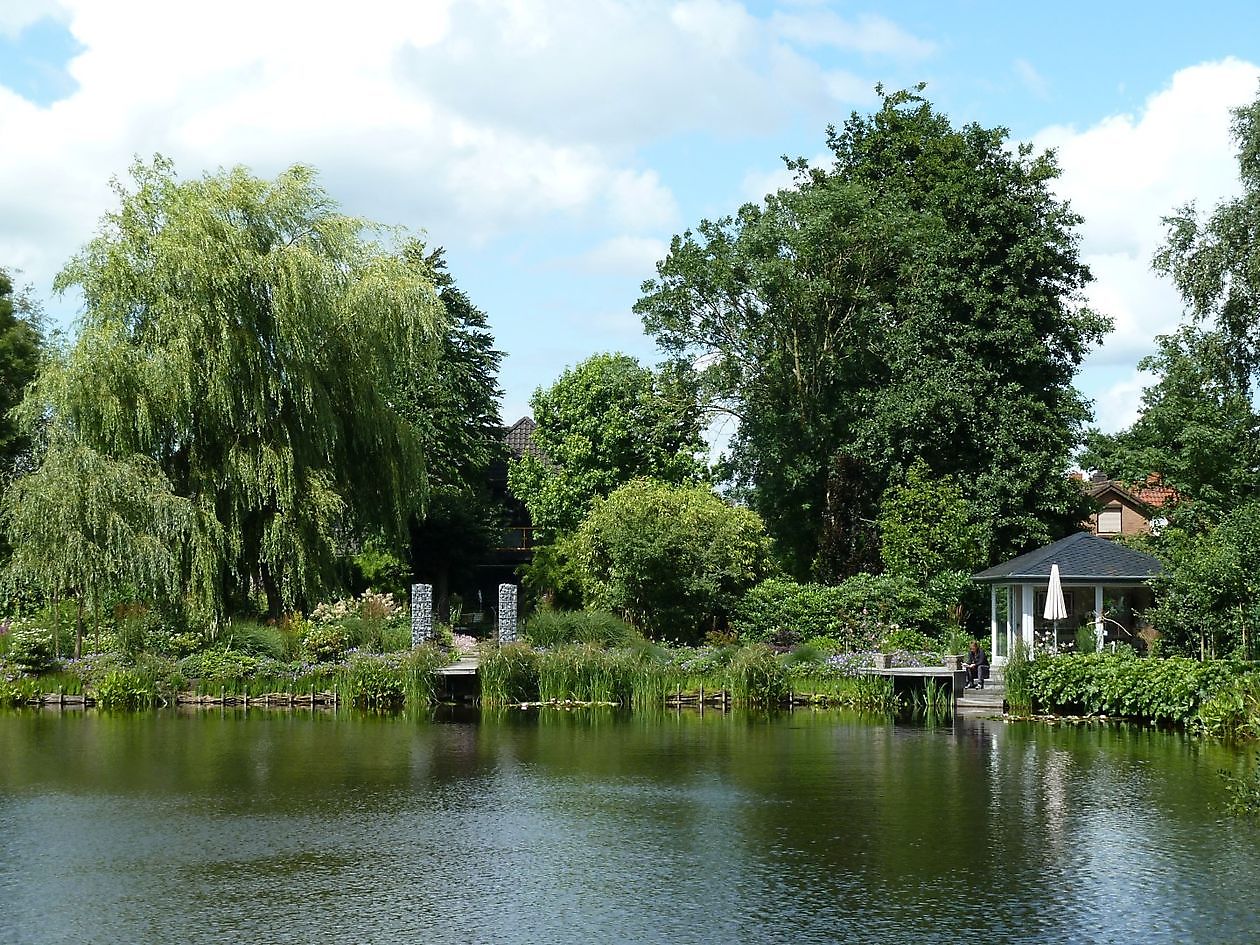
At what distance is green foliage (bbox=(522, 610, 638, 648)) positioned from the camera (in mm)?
32031

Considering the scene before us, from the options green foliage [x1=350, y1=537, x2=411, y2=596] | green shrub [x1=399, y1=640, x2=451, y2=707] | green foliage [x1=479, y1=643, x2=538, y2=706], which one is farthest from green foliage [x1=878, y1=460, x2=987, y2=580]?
green foliage [x1=350, y1=537, x2=411, y2=596]

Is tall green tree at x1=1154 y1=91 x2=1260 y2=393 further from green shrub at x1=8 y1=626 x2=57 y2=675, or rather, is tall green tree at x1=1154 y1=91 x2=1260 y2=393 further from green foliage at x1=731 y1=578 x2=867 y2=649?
green shrub at x1=8 y1=626 x2=57 y2=675

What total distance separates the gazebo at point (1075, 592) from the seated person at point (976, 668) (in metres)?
1.12

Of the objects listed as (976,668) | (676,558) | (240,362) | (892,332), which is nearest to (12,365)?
(240,362)

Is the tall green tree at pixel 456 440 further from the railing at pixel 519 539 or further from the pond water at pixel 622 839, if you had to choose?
the pond water at pixel 622 839

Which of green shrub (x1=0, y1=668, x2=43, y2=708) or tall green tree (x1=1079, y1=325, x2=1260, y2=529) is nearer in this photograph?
green shrub (x1=0, y1=668, x2=43, y2=708)

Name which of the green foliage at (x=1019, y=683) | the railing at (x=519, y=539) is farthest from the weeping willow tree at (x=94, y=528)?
the railing at (x=519, y=539)

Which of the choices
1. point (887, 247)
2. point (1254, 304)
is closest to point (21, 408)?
point (887, 247)

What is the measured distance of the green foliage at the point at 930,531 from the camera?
3544cm

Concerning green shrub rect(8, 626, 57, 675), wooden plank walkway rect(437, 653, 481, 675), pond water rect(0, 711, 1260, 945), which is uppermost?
green shrub rect(8, 626, 57, 675)

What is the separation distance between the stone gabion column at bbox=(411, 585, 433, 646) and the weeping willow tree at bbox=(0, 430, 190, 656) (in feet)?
17.6

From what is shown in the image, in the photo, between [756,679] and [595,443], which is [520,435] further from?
[756,679]

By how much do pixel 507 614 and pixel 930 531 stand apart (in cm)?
1114

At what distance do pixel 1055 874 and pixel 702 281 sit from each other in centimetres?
2821
